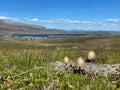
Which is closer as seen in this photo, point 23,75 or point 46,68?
point 23,75

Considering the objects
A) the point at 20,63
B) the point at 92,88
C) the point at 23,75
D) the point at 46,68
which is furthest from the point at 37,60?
the point at 92,88

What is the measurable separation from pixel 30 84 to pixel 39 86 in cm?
27

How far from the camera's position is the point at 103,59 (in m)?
18.5

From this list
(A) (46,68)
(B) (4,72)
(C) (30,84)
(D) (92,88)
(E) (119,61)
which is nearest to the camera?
(D) (92,88)

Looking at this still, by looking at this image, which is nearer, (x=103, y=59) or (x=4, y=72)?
(x=4, y=72)

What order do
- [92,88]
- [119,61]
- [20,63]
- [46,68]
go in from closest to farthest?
[92,88], [46,68], [20,63], [119,61]

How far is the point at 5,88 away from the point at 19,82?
2.80 ft

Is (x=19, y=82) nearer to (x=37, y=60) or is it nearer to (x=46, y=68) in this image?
(x=46, y=68)

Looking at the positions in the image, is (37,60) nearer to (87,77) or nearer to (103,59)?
(87,77)

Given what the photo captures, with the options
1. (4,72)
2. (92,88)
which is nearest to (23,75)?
(4,72)

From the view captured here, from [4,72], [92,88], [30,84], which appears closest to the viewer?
[92,88]

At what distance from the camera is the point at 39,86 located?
9406 millimetres

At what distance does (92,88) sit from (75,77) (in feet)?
7.63

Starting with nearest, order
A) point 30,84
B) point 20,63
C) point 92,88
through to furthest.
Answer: point 92,88 < point 30,84 < point 20,63
